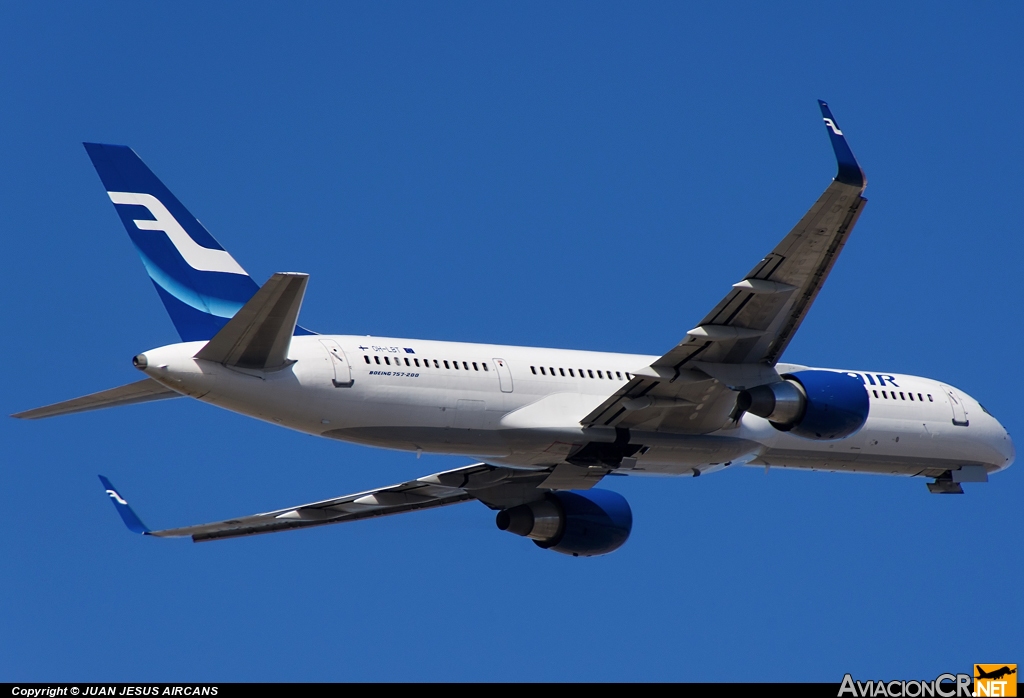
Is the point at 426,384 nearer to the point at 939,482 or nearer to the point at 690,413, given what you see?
the point at 690,413

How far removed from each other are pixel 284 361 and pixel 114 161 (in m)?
5.65

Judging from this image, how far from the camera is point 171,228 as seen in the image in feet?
92.6

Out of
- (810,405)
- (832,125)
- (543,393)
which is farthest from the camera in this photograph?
(543,393)

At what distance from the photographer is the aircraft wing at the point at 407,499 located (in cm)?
3191

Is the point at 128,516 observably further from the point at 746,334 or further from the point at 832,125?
the point at 832,125

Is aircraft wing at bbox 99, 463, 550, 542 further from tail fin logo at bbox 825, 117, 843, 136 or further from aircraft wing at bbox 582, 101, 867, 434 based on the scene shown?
tail fin logo at bbox 825, 117, 843, 136

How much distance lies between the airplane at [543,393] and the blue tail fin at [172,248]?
0.03m

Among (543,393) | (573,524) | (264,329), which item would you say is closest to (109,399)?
(264,329)

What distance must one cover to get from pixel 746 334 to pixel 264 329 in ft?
28.0

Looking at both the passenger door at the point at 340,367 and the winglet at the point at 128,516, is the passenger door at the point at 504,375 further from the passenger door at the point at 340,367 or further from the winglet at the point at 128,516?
the winglet at the point at 128,516

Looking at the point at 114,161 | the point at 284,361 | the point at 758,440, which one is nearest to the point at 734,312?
the point at 758,440

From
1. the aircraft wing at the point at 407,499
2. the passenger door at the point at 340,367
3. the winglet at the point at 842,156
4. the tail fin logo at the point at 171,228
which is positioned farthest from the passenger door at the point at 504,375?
the winglet at the point at 842,156

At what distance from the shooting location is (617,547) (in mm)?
32812

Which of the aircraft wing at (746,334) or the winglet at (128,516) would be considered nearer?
the aircraft wing at (746,334)
